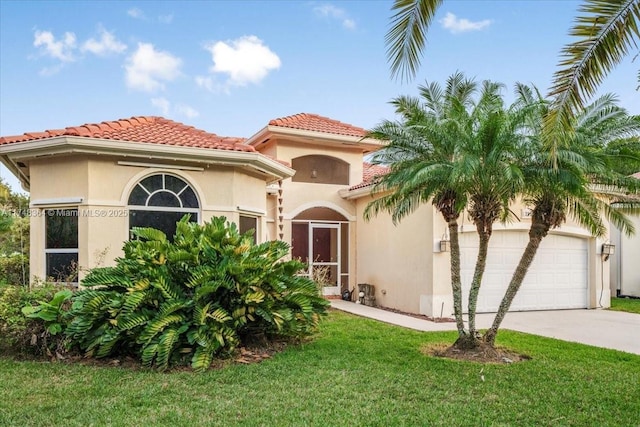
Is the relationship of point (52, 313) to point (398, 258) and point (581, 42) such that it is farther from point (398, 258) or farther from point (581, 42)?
point (398, 258)

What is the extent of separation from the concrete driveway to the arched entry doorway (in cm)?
268

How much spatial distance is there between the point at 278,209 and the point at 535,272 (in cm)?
896

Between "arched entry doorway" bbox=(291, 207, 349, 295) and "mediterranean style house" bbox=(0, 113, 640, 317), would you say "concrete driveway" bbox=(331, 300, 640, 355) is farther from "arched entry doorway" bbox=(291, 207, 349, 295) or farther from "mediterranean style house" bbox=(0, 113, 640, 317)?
"arched entry doorway" bbox=(291, 207, 349, 295)

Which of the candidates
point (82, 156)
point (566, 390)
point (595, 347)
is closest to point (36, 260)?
point (82, 156)

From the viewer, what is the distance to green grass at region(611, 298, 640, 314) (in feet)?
54.7

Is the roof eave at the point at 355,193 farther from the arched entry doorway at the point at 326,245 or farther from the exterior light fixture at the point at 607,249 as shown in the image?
the exterior light fixture at the point at 607,249

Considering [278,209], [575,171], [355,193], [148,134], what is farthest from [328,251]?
[575,171]

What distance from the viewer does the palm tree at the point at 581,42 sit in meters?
5.95

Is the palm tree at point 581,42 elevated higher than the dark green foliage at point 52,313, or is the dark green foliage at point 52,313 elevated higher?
the palm tree at point 581,42

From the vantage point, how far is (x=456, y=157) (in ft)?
29.6

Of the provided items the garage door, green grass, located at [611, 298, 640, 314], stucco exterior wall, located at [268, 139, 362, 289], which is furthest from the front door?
green grass, located at [611, 298, 640, 314]

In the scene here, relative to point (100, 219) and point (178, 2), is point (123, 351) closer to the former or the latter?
point (100, 219)

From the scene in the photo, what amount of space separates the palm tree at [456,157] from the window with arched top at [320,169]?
873 centimetres

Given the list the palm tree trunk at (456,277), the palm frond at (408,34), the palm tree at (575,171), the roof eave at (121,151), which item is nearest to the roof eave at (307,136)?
the roof eave at (121,151)
